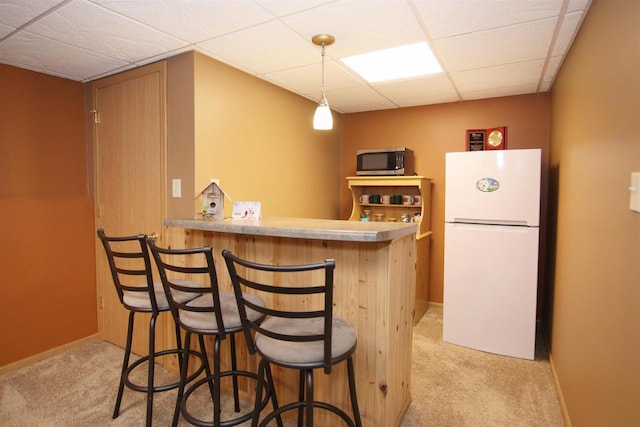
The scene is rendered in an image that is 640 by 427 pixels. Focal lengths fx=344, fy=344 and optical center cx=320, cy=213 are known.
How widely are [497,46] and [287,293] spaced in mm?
2135

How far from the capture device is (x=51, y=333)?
9.05 feet

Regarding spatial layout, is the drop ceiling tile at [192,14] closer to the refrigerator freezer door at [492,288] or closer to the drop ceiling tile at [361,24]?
the drop ceiling tile at [361,24]

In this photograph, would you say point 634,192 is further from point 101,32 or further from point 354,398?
point 101,32

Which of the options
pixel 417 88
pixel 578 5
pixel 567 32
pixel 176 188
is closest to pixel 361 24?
pixel 578 5

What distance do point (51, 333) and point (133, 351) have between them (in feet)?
2.13

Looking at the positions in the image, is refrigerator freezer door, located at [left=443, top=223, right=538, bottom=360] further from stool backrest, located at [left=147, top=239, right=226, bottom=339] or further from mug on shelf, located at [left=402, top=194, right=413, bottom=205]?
stool backrest, located at [left=147, top=239, right=226, bottom=339]

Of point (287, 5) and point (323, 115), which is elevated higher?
point (287, 5)

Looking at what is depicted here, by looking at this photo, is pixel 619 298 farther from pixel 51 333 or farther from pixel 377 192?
pixel 51 333

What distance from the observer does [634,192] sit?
3.81 ft

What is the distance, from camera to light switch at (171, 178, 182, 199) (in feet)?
7.98

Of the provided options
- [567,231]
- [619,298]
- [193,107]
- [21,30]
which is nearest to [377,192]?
[567,231]

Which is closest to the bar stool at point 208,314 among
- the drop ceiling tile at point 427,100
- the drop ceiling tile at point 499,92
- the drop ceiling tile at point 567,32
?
the drop ceiling tile at point 567,32

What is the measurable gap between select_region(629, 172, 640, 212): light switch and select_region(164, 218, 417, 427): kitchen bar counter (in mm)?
838

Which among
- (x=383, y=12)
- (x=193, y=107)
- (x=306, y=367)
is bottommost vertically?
(x=306, y=367)
